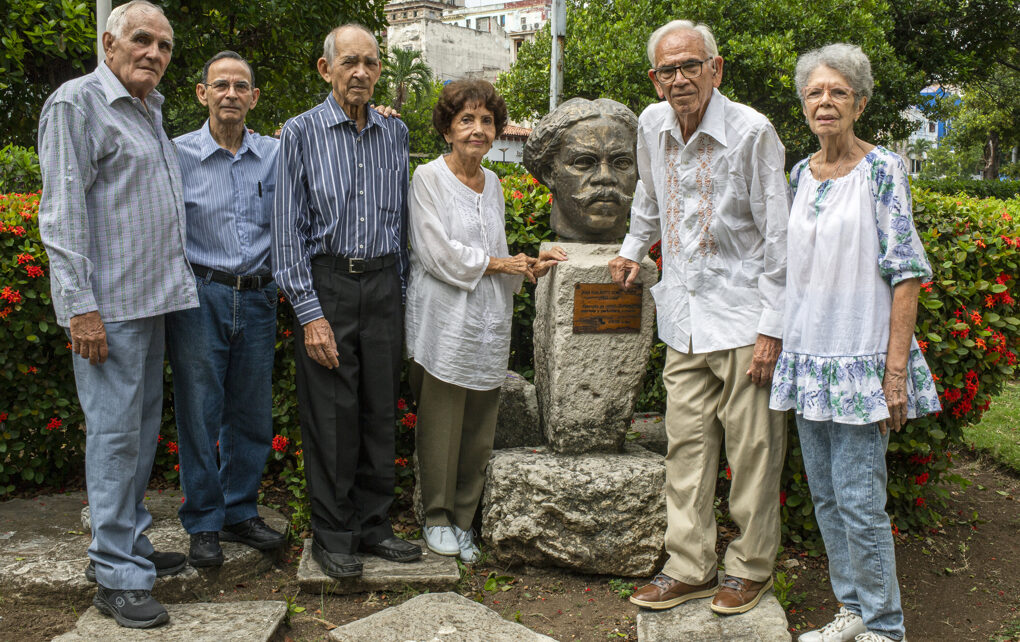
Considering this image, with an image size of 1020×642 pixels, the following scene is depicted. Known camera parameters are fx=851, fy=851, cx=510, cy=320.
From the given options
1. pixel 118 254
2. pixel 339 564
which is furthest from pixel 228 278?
pixel 339 564

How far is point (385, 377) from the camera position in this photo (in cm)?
357

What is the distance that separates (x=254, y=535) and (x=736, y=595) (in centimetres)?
206

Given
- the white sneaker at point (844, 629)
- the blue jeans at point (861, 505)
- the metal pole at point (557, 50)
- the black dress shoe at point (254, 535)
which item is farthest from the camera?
the metal pole at point (557, 50)

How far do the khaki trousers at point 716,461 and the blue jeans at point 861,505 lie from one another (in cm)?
18

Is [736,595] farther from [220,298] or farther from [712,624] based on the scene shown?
[220,298]

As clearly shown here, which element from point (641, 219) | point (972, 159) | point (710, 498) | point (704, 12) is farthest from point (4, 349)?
point (972, 159)

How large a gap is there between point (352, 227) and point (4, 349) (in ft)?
6.82

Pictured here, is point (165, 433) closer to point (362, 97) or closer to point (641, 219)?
point (362, 97)

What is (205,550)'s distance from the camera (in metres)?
3.54

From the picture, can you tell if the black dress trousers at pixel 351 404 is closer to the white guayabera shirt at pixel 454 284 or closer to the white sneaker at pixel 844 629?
the white guayabera shirt at pixel 454 284

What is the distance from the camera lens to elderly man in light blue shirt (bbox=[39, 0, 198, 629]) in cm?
292

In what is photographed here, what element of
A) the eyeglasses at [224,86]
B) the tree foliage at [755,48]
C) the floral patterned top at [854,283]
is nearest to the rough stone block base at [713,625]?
the floral patterned top at [854,283]

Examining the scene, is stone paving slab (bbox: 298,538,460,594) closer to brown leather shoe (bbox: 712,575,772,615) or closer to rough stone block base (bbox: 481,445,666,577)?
rough stone block base (bbox: 481,445,666,577)

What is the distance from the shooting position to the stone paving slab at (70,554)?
11.4 ft
